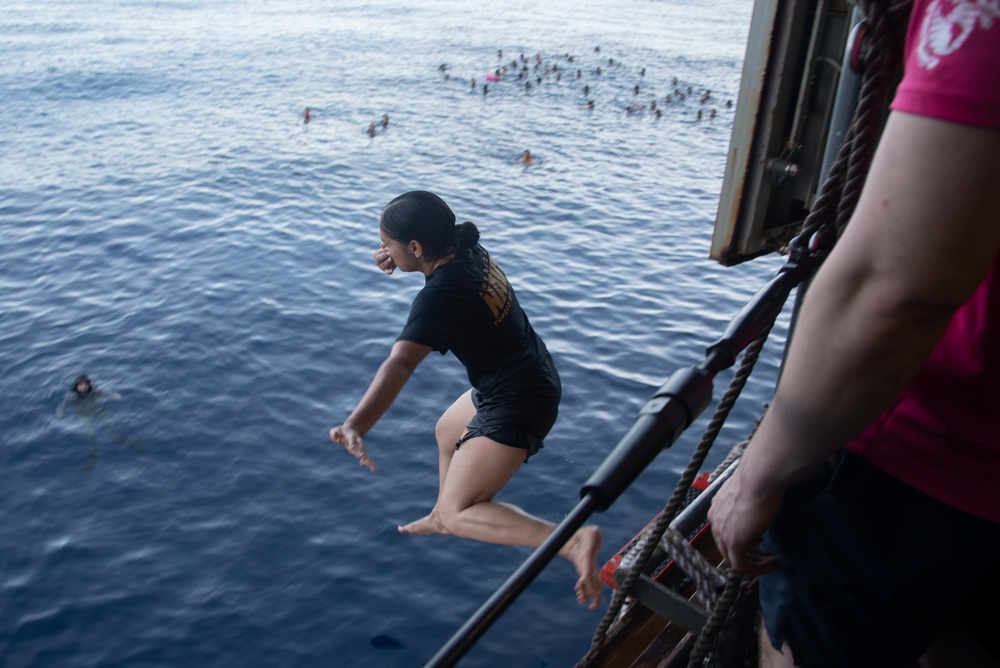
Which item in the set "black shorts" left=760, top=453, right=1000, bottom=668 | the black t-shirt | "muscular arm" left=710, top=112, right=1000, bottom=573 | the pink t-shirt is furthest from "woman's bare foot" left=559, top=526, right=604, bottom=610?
"muscular arm" left=710, top=112, right=1000, bottom=573

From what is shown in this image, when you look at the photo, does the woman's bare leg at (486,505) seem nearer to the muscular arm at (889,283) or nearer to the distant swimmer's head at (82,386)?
the muscular arm at (889,283)

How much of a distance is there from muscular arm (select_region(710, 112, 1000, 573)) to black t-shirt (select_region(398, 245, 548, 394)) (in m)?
2.92

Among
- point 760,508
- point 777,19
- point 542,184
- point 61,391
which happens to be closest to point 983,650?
point 760,508

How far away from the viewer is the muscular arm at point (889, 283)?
101cm

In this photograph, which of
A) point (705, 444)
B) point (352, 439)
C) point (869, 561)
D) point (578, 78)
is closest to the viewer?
point (869, 561)

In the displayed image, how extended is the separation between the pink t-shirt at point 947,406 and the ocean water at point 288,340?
4521 mm

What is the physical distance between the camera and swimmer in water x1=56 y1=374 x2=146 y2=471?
25.6ft

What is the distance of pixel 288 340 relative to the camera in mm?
10031

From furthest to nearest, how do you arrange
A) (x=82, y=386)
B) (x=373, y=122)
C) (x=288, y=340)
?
(x=373, y=122), (x=288, y=340), (x=82, y=386)

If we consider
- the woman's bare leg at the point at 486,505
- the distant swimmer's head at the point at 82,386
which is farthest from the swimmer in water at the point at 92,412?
the woman's bare leg at the point at 486,505

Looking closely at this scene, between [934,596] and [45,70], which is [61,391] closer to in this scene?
[934,596]

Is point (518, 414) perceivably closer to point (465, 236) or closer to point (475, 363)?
point (475, 363)

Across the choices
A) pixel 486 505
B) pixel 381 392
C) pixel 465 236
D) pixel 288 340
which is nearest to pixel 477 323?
pixel 465 236

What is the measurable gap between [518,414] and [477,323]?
1.78 feet
